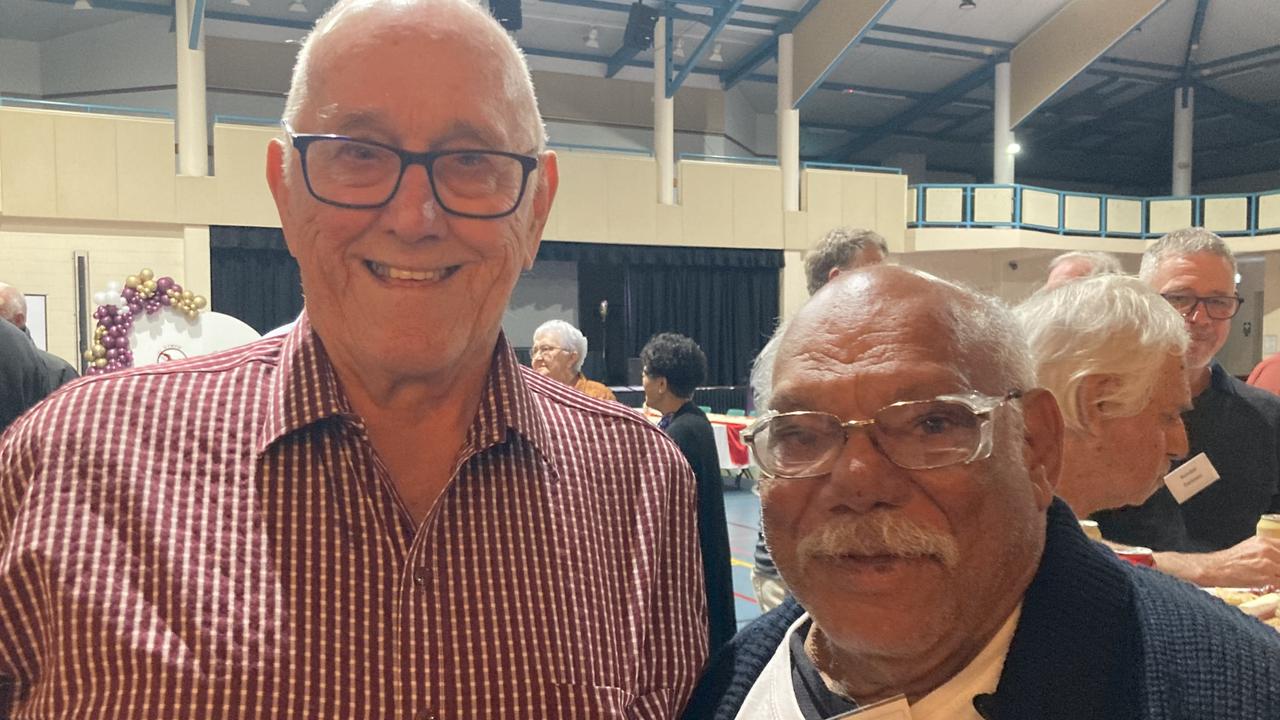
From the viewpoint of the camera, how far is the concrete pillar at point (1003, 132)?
15320 mm

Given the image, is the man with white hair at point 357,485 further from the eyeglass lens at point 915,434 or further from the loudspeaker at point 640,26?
the loudspeaker at point 640,26

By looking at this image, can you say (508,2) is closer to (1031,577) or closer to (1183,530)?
(1183,530)

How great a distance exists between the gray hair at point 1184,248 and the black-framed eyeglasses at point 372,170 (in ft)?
7.95

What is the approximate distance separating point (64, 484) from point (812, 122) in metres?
19.3

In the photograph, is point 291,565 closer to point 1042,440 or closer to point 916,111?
point 1042,440

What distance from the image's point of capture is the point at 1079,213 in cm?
1631

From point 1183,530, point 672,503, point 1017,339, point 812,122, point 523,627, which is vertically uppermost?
point 812,122

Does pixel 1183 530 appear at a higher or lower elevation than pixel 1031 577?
lower

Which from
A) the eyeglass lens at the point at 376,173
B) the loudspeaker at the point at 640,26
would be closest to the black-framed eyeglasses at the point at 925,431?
the eyeglass lens at the point at 376,173

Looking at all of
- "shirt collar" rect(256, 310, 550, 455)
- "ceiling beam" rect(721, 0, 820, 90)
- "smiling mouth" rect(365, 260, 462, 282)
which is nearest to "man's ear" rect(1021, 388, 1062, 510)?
"shirt collar" rect(256, 310, 550, 455)

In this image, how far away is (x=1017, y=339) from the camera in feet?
3.88

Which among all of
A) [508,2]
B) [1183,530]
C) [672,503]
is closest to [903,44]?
[508,2]

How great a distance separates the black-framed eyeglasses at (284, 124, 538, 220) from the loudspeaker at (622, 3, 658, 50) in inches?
509

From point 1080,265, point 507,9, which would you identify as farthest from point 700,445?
point 507,9
